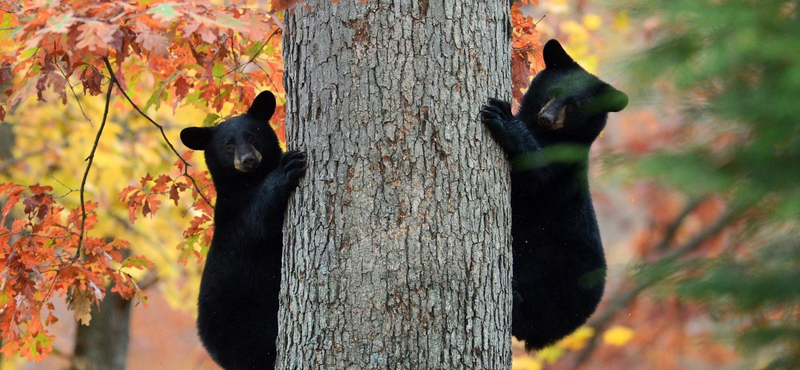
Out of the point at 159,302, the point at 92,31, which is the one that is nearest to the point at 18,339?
the point at 92,31

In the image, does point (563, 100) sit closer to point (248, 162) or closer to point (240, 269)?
point (248, 162)

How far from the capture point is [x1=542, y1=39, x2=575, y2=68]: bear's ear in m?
→ 5.25

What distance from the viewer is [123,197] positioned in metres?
4.96

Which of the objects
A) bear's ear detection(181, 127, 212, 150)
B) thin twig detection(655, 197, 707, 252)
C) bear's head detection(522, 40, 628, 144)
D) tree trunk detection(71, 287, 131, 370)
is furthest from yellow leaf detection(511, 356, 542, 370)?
bear's ear detection(181, 127, 212, 150)

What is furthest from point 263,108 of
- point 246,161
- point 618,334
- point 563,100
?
point 618,334

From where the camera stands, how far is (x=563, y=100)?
15.8 feet

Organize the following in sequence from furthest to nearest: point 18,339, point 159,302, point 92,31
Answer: point 159,302, point 18,339, point 92,31

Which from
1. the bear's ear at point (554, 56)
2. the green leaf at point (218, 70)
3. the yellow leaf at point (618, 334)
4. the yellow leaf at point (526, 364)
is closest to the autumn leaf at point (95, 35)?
the green leaf at point (218, 70)

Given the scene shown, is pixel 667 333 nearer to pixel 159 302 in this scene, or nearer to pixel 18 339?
pixel 18 339

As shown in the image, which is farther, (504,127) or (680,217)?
(680,217)

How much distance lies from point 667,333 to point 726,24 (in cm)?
1064

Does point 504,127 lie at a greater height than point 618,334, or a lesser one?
greater

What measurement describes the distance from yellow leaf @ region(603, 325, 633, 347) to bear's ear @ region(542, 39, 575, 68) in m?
6.11

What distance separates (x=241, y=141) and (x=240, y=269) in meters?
0.81
